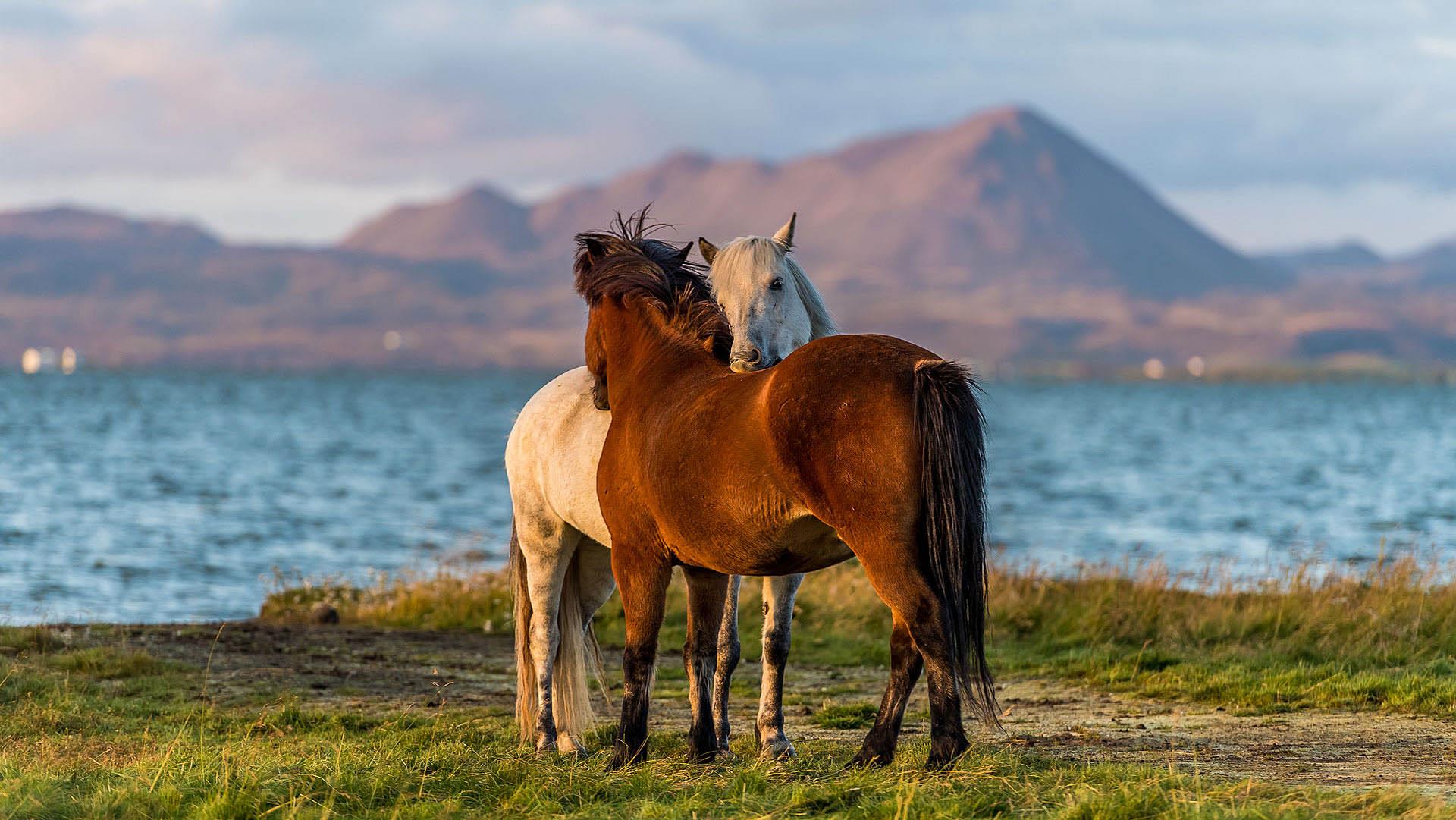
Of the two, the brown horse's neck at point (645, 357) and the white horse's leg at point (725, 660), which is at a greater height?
the brown horse's neck at point (645, 357)

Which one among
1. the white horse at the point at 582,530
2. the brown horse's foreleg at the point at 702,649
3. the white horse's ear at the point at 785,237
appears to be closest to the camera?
the brown horse's foreleg at the point at 702,649

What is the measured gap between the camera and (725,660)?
750 cm

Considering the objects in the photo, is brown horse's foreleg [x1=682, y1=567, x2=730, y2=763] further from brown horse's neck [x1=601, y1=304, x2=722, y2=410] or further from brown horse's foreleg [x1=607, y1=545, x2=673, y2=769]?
brown horse's neck [x1=601, y1=304, x2=722, y2=410]

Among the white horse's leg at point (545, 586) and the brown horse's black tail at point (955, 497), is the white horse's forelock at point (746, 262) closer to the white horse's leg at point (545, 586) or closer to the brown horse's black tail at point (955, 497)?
the brown horse's black tail at point (955, 497)

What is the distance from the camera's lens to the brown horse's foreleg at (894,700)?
5961mm

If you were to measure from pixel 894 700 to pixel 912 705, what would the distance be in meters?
4.15

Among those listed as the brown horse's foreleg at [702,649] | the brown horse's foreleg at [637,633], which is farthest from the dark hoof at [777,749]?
the brown horse's foreleg at [637,633]

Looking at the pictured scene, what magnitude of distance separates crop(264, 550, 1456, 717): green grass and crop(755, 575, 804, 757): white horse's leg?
3.67 metres

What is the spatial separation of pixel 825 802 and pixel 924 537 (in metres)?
1.27

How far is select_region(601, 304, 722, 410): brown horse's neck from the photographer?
22.3 feet

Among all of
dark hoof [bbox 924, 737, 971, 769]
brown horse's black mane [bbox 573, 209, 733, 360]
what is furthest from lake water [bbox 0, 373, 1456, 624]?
brown horse's black mane [bbox 573, 209, 733, 360]

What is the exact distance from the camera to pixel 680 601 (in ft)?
46.5

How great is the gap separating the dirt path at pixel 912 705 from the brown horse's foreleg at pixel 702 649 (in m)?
1.90

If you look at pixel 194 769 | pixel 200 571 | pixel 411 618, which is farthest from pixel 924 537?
pixel 200 571
